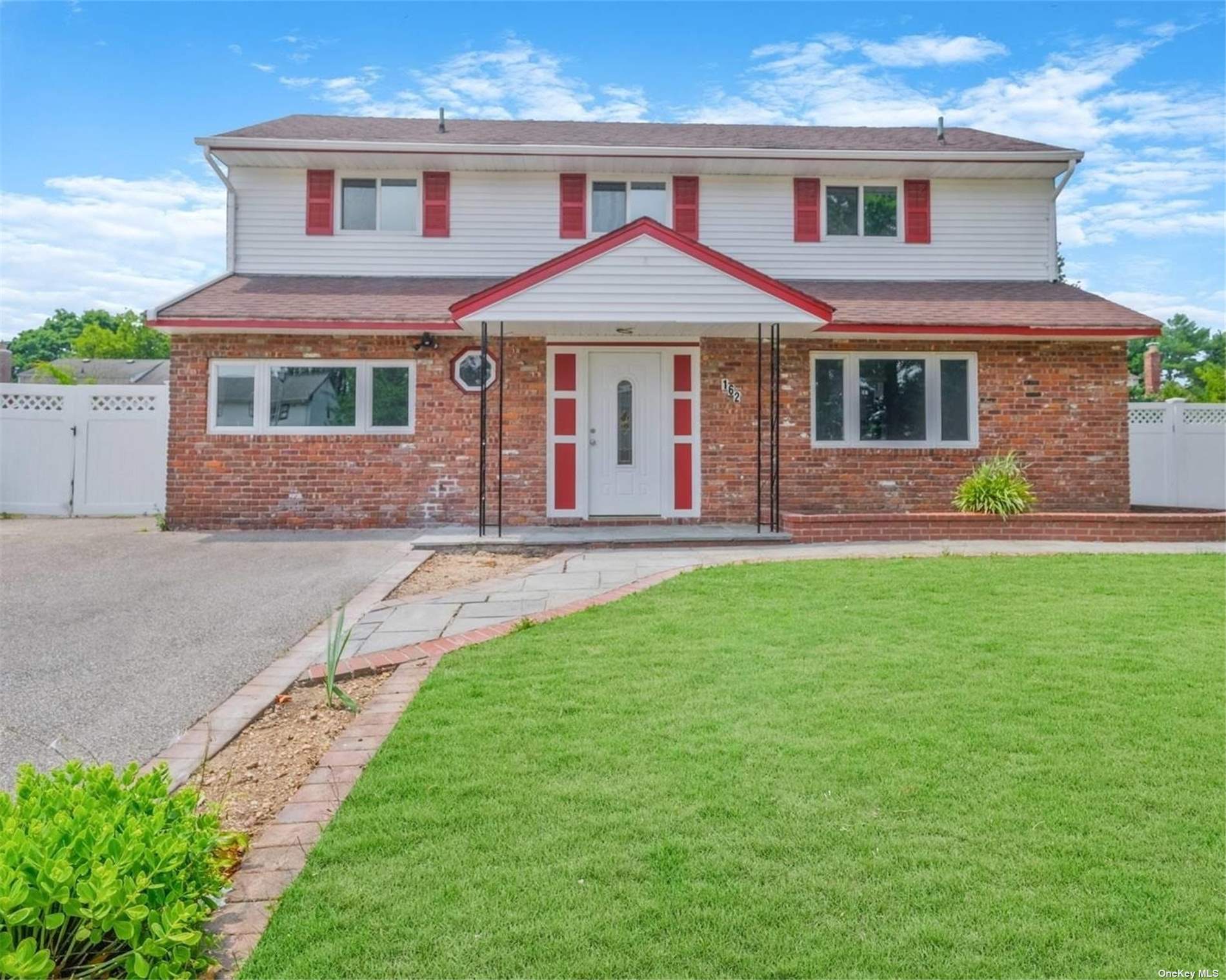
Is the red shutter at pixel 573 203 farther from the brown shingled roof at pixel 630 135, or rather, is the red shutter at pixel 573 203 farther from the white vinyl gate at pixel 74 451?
the white vinyl gate at pixel 74 451

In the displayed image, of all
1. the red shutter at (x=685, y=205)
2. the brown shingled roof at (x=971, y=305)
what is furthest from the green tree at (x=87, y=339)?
the brown shingled roof at (x=971, y=305)

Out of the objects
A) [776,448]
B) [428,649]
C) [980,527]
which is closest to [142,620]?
[428,649]

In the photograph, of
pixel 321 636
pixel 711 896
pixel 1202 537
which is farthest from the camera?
pixel 1202 537

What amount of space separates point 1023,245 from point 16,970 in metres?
14.6

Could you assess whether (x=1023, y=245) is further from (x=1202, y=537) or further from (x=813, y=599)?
(x=813, y=599)

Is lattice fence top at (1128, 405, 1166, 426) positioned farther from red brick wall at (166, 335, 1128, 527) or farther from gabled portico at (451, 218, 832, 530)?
gabled portico at (451, 218, 832, 530)

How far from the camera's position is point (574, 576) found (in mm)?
7336

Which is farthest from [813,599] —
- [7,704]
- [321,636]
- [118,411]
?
[118,411]

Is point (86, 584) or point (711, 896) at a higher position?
point (86, 584)

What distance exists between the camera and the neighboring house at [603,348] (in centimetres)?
1028

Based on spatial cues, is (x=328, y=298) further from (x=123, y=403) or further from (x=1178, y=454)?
(x=1178, y=454)

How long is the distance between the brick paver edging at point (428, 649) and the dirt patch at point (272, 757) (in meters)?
0.18

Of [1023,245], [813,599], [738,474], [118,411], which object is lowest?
[813,599]

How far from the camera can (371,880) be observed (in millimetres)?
2277
